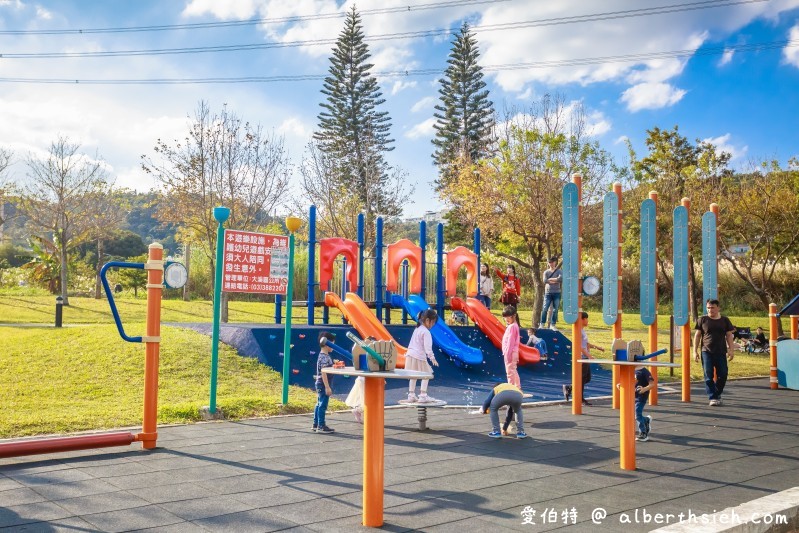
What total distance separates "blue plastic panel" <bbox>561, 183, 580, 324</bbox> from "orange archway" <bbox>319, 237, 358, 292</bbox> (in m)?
6.79

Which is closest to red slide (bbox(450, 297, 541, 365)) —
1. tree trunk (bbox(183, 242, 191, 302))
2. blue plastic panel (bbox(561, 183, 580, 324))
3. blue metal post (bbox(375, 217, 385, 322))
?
blue metal post (bbox(375, 217, 385, 322))

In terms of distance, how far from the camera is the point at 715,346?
11.5 metres

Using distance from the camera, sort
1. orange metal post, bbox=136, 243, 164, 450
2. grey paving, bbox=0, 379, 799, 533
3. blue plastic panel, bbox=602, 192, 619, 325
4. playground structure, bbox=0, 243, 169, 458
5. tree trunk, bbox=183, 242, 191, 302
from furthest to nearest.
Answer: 1. tree trunk, bbox=183, 242, 191, 302
2. blue plastic panel, bbox=602, 192, 619, 325
3. orange metal post, bbox=136, 243, 164, 450
4. playground structure, bbox=0, 243, 169, 458
5. grey paving, bbox=0, 379, 799, 533

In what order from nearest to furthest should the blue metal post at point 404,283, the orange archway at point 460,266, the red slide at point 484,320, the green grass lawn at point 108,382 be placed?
the green grass lawn at point 108,382, the red slide at point 484,320, the blue metal post at point 404,283, the orange archway at point 460,266

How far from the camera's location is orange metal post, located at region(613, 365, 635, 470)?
22.2ft

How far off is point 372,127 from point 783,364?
34372mm

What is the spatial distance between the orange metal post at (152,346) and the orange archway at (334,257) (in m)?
8.66

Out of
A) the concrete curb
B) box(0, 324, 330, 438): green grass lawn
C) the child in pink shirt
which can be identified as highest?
the child in pink shirt

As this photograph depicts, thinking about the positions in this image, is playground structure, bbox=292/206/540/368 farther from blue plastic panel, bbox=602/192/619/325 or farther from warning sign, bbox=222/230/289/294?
blue plastic panel, bbox=602/192/619/325

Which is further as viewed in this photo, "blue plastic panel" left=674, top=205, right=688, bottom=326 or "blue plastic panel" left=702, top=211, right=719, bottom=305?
"blue plastic panel" left=702, top=211, right=719, bottom=305

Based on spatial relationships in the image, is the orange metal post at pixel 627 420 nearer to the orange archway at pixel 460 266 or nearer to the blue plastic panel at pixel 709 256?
the blue plastic panel at pixel 709 256

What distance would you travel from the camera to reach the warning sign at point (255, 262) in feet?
34.7

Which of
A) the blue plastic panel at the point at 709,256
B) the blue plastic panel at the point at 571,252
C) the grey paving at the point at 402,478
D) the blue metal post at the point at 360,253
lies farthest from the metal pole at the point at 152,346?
the blue plastic panel at the point at 709,256

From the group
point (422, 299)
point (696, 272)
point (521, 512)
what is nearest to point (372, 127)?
point (696, 272)
